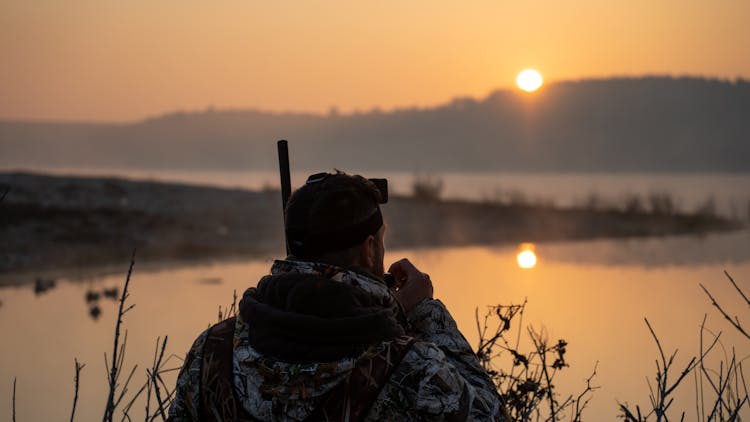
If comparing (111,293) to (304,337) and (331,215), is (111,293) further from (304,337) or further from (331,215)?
(304,337)

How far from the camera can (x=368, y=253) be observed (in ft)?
7.55

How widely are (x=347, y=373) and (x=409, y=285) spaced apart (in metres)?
0.45

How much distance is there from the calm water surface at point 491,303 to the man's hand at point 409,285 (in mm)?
2984

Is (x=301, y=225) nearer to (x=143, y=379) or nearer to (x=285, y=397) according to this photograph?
(x=285, y=397)

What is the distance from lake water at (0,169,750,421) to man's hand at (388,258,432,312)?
3.51 m

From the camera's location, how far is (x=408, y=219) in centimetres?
1781

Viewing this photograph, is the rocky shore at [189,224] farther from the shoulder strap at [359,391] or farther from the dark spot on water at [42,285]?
the shoulder strap at [359,391]

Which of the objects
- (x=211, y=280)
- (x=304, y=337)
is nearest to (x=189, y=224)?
(x=211, y=280)

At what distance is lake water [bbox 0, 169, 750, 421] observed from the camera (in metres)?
7.30

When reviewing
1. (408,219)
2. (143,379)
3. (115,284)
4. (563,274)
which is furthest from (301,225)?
(408,219)

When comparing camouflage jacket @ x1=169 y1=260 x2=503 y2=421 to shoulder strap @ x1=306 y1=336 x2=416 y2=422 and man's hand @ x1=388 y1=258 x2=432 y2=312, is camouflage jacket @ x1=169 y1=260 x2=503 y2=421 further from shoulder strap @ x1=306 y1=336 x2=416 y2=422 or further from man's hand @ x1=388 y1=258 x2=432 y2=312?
man's hand @ x1=388 y1=258 x2=432 y2=312

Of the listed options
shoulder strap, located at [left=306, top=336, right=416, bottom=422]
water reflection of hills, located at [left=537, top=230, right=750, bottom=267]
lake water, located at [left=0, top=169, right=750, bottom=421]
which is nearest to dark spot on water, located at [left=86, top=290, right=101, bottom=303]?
lake water, located at [left=0, top=169, right=750, bottom=421]

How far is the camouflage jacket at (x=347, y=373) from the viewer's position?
6.99 feet

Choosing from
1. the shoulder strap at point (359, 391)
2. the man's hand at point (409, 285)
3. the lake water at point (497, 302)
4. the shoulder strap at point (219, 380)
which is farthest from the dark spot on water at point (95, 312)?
the shoulder strap at point (359, 391)
